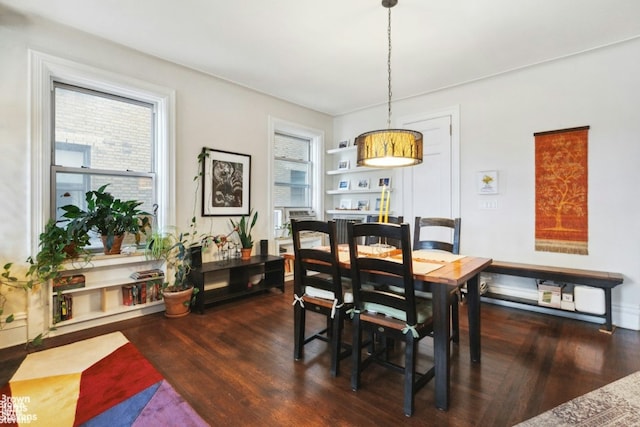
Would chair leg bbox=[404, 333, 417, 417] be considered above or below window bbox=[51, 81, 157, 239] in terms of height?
below

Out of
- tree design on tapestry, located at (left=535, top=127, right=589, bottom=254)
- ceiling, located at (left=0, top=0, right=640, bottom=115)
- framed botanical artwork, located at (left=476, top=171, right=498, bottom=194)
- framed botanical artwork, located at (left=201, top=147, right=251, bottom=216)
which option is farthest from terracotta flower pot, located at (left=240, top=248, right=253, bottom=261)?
tree design on tapestry, located at (left=535, top=127, right=589, bottom=254)

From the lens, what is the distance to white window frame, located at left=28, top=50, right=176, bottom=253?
2.53m

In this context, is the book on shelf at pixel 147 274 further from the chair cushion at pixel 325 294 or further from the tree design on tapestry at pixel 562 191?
the tree design on tapestry at pixel 562 191

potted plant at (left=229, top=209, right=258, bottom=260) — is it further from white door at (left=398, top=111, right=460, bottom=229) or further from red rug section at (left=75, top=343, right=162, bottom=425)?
white door at (left=398, top=111, right=460, bottom=229)

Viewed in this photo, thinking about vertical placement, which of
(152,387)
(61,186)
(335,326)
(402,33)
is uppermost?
(402,33)

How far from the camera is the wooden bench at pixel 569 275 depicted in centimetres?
277

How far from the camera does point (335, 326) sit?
2.09m

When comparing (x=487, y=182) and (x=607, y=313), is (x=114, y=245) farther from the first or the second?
(x=607, y=313)

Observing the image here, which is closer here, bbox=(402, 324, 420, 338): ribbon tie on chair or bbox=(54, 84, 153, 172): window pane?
bbox=(402, 324, 420, 338): ribbon tie on chair

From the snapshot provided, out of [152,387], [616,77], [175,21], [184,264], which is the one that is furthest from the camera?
[184,264]

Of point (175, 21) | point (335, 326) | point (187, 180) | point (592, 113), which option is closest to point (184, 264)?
point (187, 180)

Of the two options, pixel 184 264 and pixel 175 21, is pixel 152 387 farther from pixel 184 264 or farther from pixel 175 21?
pixel 175 21

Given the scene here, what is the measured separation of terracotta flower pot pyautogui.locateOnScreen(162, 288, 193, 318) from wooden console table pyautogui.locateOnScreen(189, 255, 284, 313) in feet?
0.39

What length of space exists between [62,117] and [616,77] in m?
5.29
